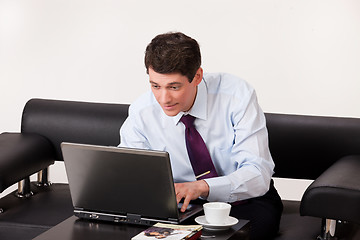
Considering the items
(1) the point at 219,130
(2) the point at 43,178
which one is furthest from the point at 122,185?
(2) the point at 43,178

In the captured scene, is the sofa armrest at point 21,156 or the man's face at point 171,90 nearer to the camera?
the man's face at point 171,90

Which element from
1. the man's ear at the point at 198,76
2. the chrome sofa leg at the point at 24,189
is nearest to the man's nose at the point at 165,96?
the man's ear at the point at 198,76

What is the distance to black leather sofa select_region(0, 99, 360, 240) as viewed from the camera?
2.78m

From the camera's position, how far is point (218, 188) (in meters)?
2.76

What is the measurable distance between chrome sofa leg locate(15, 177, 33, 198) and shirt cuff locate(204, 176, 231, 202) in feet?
3.59

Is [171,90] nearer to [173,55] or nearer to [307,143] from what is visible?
[173,55]

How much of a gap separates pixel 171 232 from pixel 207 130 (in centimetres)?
88

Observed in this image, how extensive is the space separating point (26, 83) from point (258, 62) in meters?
1.80

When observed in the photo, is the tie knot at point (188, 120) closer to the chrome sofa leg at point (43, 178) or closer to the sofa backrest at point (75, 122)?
the sofa backrest at point (75, 122)

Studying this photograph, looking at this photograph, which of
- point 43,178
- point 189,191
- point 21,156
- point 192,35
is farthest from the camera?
point 192,35

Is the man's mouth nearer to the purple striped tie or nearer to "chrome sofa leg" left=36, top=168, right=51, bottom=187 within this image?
the purple striped tie

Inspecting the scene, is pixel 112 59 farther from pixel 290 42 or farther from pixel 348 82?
pixel 348 82

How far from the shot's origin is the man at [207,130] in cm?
277

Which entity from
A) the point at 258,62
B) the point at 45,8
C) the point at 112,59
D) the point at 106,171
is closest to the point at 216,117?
the point at 106,171
